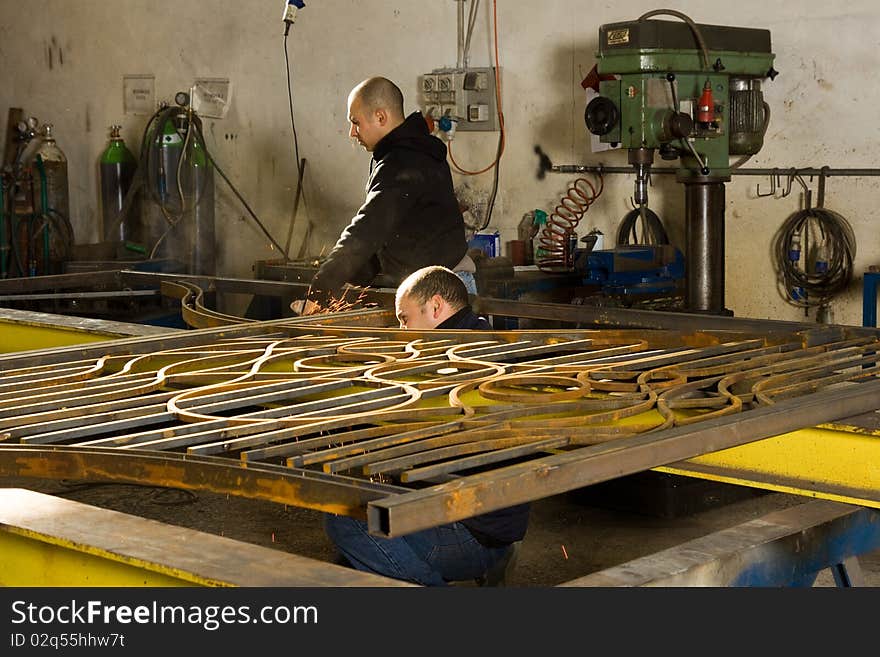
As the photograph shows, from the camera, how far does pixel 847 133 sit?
5.25 m

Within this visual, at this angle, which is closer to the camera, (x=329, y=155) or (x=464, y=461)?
(x=464, y=461)

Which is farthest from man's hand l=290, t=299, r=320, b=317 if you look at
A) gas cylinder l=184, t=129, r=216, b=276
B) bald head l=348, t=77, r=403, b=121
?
gas cylinder l=184, t=129, r=216, b=276

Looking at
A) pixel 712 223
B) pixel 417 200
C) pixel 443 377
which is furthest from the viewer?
pixel 712 223

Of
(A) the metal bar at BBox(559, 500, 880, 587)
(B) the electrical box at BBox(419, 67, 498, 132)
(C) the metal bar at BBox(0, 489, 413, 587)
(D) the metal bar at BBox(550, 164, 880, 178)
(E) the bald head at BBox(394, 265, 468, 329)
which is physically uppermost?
(B) the electrical box at BBox(419, 67, 498, 132)

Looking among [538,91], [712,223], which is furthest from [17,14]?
[712,223]

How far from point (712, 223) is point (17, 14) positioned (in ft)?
20.1

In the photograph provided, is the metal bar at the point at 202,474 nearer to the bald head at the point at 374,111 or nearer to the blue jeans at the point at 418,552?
the blue jeans at the point at 418,552

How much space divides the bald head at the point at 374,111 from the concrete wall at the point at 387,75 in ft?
6.80

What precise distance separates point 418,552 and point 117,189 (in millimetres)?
6385

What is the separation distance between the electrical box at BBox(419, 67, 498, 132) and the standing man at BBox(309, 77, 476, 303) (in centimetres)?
237

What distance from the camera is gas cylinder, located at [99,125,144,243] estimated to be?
8.22 m

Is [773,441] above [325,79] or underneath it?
underneath

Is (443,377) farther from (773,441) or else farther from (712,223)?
(712,223)

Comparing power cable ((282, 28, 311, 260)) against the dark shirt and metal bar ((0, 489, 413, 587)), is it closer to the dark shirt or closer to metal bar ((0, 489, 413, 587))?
the dark shirt
